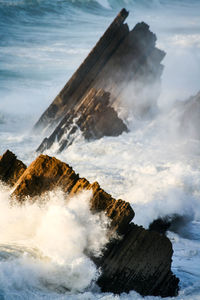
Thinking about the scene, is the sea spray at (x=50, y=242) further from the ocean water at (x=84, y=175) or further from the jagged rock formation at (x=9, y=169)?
the jagged rock formation at (x=9, y=169)

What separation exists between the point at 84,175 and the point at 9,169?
13.8 ft

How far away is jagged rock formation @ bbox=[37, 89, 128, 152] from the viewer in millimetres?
13562

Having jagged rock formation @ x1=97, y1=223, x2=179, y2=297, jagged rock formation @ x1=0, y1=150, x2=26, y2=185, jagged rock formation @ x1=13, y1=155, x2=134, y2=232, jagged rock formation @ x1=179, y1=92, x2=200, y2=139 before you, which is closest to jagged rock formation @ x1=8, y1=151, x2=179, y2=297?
jagged rock formation @ x1=97, y1=223, x2=179, y2=297

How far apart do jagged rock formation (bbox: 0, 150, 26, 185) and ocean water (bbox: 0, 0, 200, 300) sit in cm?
15

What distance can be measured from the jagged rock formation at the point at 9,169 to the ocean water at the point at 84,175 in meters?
0.15

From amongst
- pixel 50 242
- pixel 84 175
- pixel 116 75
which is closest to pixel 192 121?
pixel 116 75

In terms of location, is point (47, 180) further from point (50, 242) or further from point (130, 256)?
point (130, 256)

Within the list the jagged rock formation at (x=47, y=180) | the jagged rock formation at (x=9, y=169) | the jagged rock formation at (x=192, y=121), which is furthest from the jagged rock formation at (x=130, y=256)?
the jagged rock formation at (x=192, y=121)

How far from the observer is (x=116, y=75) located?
16562 millimetres

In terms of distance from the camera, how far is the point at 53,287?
564cm

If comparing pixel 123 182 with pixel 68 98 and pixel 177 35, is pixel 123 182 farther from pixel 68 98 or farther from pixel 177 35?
pixel 177 35

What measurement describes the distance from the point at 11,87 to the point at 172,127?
11857mm

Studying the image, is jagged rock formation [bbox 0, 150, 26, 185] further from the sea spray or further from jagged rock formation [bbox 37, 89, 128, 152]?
jagged rock formation [bbox 37, 89, 128, 152]

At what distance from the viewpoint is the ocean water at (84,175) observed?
19.2 ft
